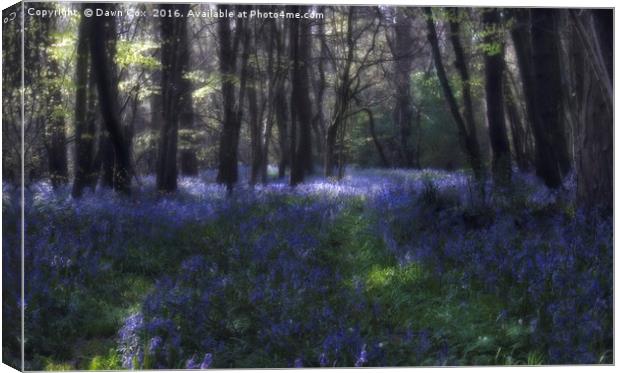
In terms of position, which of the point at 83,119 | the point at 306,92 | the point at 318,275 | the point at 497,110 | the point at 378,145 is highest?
the point at 306,92

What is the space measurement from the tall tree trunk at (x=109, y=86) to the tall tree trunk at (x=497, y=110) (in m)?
3.27

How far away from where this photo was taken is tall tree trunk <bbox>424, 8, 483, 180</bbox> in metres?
6.96

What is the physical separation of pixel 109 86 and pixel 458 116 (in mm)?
3104

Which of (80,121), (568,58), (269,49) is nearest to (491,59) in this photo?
(568,58)

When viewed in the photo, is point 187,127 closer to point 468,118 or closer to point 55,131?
point 55,131

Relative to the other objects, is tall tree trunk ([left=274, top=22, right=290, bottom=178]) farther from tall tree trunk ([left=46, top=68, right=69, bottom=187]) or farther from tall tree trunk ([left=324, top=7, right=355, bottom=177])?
tall tree trunk ([left=46, top=68, right=69, bottom=187])

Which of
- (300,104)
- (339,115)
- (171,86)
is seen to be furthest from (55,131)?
(339,115)

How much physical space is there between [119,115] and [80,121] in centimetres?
33

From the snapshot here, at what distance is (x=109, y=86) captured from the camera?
6.73 meters

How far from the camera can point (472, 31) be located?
697 cm

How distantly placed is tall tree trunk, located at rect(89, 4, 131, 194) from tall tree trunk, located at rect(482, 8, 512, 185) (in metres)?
3.27

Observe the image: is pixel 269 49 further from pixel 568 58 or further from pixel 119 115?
pixel 568 58

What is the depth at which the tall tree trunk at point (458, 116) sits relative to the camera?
6.96 m

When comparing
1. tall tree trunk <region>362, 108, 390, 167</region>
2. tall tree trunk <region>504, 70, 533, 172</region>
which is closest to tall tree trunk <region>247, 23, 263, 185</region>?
tall tree trunk <region>362, 108, 390, 167</region>
